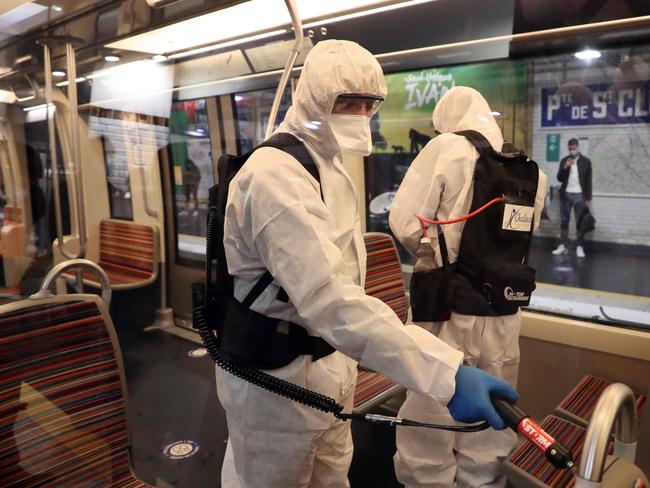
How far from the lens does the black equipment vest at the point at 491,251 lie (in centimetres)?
205

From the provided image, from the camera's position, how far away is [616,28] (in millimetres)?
2340

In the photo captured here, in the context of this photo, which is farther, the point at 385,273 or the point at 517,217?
the point at 385,273

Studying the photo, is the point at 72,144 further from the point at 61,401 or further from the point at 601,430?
the point at 601,430

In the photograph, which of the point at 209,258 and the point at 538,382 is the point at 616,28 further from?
the point at 209,258

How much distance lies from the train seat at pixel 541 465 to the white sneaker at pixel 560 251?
1.11 metres

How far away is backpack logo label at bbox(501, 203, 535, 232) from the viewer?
2.06 meters

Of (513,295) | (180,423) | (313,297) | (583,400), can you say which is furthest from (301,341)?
(180,423)

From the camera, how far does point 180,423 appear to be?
291 cm

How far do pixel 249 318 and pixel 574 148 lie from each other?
7.83 ft

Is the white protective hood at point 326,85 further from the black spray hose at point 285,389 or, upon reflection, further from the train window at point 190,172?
the train window at point 190,172

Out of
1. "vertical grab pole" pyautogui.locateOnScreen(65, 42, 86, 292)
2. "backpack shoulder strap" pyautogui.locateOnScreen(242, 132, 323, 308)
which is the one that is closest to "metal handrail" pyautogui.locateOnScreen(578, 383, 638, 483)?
"backpack shoulder strap" pyautogui.locateOnScreen(242, 132, 323, 308)

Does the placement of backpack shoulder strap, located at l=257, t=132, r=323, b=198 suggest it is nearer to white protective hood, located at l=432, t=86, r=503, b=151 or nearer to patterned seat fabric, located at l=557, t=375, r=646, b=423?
white protective hood, located at l=432, t=86, r=503, b=151

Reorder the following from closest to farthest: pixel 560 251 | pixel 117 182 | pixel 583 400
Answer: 1. pixel 583 400
2. pixel 117 182
3. pixel 560 251

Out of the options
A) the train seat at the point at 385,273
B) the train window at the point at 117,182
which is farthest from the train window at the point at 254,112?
the train seat at the point at 385,273
